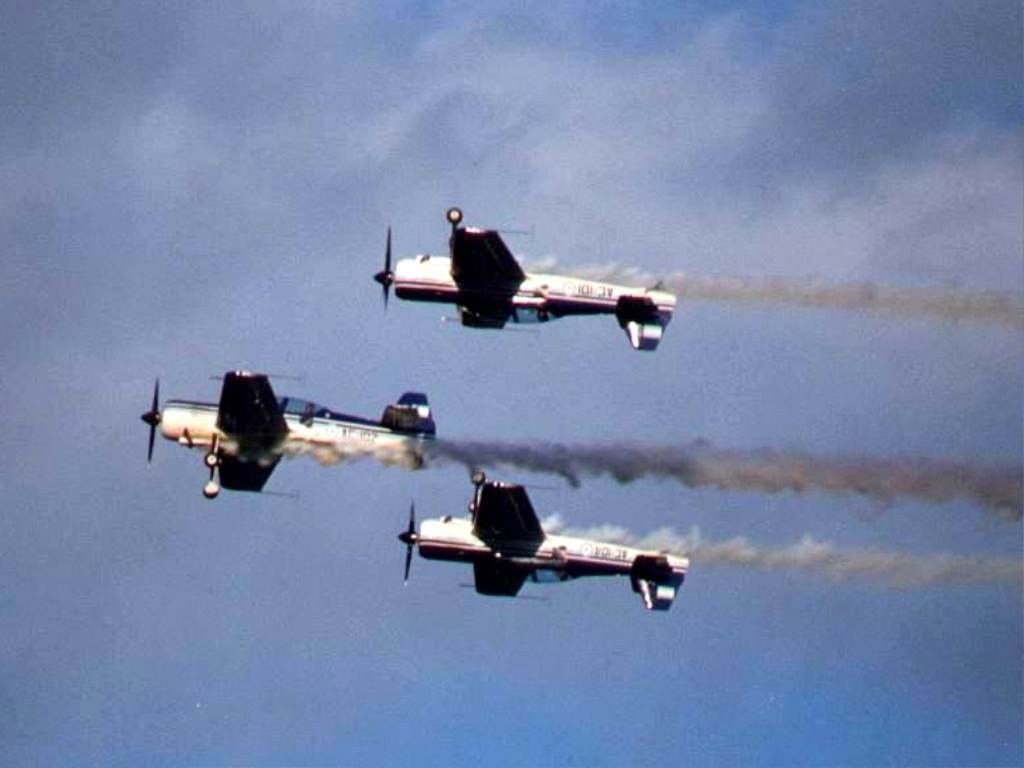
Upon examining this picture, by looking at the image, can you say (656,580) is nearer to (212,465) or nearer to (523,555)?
(523,555)

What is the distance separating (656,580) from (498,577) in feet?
14.9

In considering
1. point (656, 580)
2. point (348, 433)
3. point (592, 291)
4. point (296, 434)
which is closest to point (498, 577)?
point (656, 580)

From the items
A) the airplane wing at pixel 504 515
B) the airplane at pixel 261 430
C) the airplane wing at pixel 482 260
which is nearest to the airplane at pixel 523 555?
the airplane wing at pixel 504 515

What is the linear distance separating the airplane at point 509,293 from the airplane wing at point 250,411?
15.1ft

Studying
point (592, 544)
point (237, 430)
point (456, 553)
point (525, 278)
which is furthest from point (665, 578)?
point (237, 430)

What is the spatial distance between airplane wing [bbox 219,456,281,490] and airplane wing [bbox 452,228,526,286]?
7.90 metres

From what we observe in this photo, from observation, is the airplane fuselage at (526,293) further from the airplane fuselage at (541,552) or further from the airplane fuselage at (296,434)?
the airplane fuselage at (541,552)

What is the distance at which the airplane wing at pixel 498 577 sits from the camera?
5644 cm

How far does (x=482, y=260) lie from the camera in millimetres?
56156

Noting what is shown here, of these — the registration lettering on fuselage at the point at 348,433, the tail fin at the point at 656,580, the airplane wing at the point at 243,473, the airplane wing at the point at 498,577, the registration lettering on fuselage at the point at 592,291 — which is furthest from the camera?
the registration lettering on fuselage at the point at 348,433

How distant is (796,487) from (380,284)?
13.7 m

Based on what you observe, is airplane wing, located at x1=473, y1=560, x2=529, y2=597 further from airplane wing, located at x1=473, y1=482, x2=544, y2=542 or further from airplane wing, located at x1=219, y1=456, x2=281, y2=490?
airplane wing, located at x1=219, y1=456, x2=281, y2=490

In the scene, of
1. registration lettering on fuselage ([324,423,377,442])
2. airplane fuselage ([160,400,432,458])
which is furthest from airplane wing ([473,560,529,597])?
registration lettering on fuselage ([324,423,377,442])

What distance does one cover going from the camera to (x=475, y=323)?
57438mm
